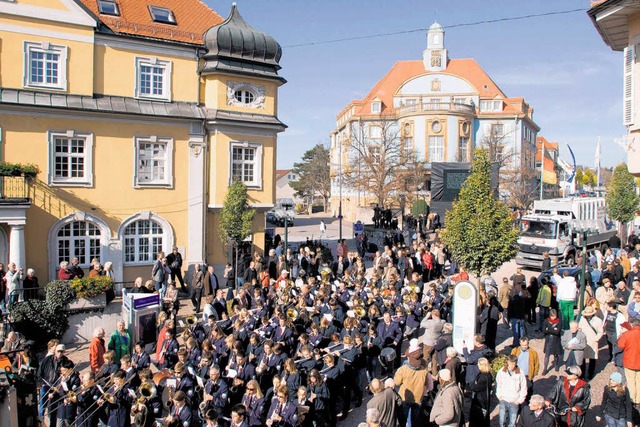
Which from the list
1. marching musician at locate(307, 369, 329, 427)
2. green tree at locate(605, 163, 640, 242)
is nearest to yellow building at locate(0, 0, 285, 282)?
marching musician at locate(307, 369, 329, 427)

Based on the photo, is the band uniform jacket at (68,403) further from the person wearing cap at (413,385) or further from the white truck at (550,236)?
the white truck at (550,236)

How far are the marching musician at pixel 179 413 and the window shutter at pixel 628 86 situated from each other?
41.8ft

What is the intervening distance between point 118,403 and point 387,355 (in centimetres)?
524

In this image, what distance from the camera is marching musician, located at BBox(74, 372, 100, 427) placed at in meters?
8.82

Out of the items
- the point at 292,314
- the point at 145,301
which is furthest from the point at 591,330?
the point at 145,301

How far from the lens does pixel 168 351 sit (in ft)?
36.5

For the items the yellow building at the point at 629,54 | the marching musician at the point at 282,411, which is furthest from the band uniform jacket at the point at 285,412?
the yellow building at the point at 629,54

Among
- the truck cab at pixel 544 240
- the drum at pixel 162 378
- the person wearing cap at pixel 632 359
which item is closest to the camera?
the drum at pixel 162 378

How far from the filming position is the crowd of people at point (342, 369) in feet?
27.2

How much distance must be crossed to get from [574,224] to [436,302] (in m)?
15.0

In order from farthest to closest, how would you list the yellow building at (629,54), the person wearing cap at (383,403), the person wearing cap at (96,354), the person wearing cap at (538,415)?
1. the yellow building at (629,54)
2. the person wearing cap at (96,354)
3. the person wearing cap at (383,403)
4. the person wearing cap at (538,415)

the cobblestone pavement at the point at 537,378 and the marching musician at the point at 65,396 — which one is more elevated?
the marching musician at the point at 65,396

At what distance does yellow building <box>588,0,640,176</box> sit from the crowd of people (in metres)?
3.65

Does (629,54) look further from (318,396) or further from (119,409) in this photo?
(119,409)
